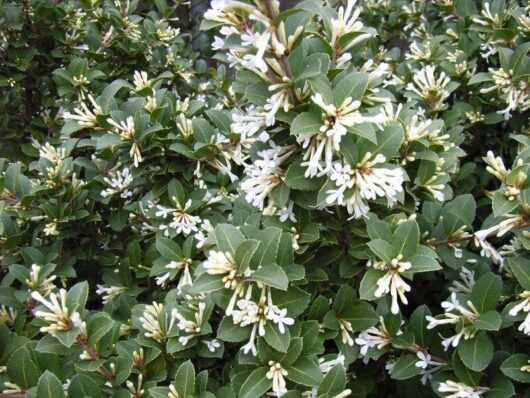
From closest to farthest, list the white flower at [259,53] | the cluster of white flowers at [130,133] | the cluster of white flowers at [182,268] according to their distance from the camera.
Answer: the white flower at [259,53] < the cluster of white flowers at [182,268] < the cluster of white flowers at [130,133]

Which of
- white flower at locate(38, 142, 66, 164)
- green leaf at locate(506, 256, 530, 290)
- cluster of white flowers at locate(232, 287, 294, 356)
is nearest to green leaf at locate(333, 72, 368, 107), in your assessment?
cluster of white flowers at locate(232, 287, 294, 356)

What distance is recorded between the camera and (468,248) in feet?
7.39

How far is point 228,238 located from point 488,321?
0.80 meters

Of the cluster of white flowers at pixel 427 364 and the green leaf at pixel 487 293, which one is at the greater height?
the green leaf at pixel 487 293

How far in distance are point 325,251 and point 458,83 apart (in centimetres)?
132

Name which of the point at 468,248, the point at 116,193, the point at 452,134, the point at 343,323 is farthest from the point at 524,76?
the point at 116,193

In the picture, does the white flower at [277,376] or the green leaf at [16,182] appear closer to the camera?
the white flower at [277,376]

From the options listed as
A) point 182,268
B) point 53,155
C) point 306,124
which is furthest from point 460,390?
point 53,155

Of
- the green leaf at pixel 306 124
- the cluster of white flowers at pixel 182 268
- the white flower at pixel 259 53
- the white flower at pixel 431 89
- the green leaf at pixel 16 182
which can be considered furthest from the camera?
the white flower at pixel 431 89

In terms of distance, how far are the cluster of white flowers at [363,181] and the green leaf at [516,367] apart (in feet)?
2.02

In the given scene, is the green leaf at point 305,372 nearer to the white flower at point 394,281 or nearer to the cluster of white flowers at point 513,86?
the white flower at point 394,281

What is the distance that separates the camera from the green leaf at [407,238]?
156 centimetres

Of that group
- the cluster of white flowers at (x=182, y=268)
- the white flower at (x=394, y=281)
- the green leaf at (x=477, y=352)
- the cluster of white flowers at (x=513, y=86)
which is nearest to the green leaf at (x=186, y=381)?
the cluster of white flowers at (x=182, y=268)

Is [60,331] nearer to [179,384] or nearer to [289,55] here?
[179,384]
